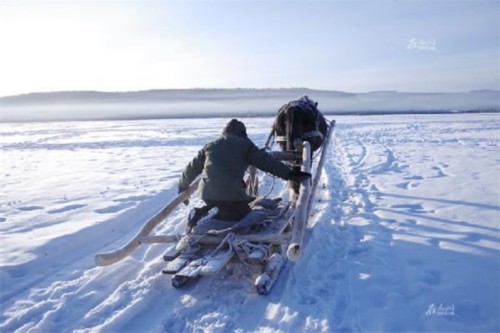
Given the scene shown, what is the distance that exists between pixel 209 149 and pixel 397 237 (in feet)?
8.17

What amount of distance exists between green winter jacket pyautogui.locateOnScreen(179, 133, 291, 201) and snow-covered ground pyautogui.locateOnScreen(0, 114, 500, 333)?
79cm

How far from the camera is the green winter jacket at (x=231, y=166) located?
4.46 m

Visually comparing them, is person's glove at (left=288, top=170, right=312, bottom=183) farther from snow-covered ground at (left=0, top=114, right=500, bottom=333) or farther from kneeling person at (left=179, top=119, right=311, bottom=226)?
snow-covered ground at (left=0, top=114, right=500, bottom=333)

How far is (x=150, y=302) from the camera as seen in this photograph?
12.3 feet

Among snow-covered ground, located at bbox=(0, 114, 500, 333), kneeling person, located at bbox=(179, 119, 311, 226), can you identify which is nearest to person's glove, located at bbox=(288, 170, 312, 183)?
kneeling person, located at bbox=(179, 119, 311, 226)

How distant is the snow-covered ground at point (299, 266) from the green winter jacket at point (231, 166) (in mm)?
787

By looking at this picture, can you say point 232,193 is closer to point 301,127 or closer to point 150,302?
point 150,302

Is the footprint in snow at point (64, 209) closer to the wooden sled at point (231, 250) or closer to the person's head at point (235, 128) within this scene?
the wooden sled at point (231, 250)

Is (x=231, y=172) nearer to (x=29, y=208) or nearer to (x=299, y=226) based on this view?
(x=299, y=226)

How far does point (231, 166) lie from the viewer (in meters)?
4.45

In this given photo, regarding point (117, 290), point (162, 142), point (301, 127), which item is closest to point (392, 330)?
point (117, 290)

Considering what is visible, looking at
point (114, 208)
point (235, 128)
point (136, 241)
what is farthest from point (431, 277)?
point (114, 208)

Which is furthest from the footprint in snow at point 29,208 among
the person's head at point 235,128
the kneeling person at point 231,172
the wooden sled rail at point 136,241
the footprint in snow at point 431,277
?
the footprint in snow at point 431,277

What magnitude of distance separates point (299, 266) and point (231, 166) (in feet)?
4.00
